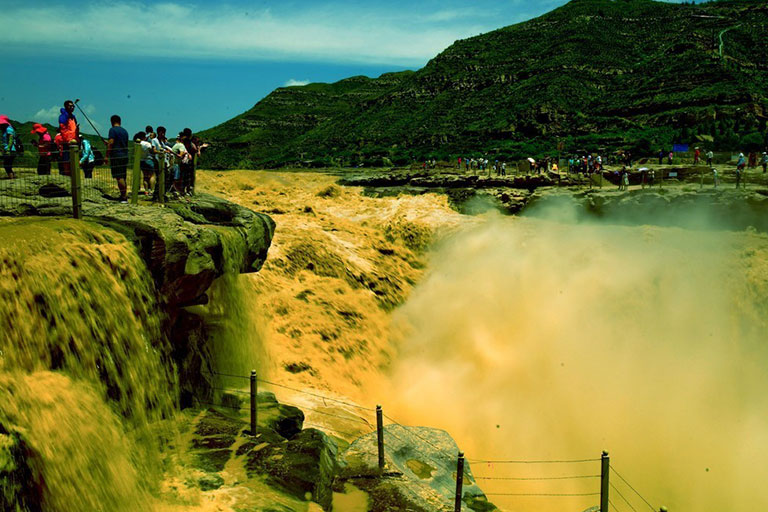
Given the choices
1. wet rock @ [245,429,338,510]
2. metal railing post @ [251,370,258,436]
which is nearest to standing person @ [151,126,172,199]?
metal railing post @ [251,370,258,436]

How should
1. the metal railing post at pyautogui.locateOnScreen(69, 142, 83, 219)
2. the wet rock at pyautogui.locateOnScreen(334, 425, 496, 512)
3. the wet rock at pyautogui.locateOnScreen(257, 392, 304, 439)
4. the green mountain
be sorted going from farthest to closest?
the green mountain < the wet rock at pyautogui.locateOnScreen(257, 392, 304, 439) < the wet rock at pyautogui.locateOnScreen(334, 425, 496, 512) < the metal railing post at pyautogui.locateOnScreen(69, 142, 83, 219)

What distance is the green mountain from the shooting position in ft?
167

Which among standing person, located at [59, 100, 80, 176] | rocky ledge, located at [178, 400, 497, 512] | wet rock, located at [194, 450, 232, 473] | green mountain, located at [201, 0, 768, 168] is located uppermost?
green mountain, located at [201, 0, 768, 168]

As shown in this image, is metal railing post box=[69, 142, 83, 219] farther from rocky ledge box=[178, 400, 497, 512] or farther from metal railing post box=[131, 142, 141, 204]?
rocky ledge box=[178, 400, 497, 512]

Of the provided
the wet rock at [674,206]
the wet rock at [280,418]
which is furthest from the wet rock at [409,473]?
the wet rock at [674,206]

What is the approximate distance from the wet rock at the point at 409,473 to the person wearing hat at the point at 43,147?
22.1ft

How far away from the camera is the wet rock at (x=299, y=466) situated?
750cm

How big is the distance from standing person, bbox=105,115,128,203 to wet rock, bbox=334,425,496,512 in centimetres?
574

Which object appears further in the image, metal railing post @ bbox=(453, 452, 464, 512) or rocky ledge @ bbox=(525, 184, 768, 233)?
rocky ledge @ bbox=(525, 184, 768, 233)

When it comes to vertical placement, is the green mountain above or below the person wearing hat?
above

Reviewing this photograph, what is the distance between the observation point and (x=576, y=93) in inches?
2685

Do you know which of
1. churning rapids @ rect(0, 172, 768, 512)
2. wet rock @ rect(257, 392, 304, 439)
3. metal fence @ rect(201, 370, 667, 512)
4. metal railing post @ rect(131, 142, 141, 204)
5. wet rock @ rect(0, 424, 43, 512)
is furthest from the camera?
metal fence @ rect(201, 370, 667, 512)

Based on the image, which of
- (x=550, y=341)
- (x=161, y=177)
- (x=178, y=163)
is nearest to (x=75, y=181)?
(x=161, y=177)

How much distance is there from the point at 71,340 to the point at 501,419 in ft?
36.0
